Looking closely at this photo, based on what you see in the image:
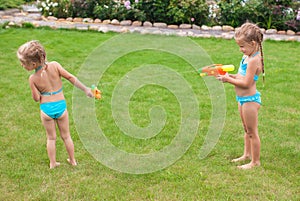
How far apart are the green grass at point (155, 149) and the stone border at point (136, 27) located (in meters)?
2.46

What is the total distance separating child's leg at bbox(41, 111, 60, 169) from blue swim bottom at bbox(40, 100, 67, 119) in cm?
4

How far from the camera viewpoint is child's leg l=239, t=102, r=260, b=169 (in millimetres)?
3693

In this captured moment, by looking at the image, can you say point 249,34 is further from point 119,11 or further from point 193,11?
point 119,11

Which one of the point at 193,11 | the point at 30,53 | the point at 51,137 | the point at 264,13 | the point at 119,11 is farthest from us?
the point at 119,11

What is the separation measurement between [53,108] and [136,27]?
6.35 meters

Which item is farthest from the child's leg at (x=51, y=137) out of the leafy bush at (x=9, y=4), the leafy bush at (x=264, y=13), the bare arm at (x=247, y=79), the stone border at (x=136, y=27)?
the leafy bush at (x=9, y=4)

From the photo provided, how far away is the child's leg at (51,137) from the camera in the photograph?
3670 millimetres

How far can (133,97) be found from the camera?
221 inches

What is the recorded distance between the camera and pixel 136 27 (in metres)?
9.71

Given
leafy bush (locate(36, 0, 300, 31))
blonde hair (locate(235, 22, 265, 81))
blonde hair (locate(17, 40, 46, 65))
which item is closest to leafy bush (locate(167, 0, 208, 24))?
leafy bush (locate(36, 0, 300, 31))

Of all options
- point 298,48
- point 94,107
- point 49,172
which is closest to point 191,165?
point 49,172

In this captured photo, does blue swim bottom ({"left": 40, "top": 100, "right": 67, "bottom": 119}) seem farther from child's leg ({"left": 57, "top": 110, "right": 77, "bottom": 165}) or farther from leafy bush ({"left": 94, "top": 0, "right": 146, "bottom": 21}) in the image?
leafy bush ({"left": 94, "top": 0, "right": 146, "bottom": 21})

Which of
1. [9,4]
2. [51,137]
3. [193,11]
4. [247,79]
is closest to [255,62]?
[247,79]

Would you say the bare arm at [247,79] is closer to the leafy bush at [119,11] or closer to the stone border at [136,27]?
the stone border at [136,27]
